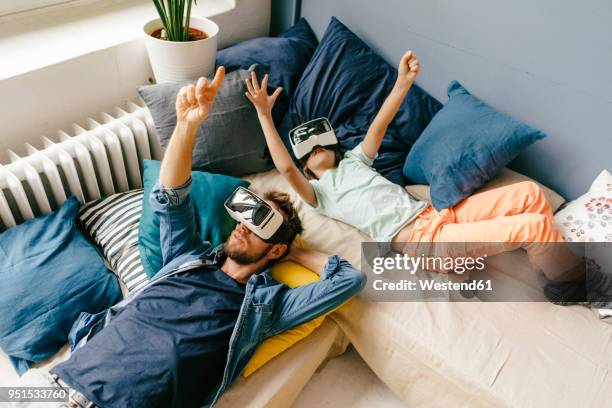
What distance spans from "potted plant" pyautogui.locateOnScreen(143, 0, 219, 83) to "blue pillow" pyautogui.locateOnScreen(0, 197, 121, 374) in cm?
62

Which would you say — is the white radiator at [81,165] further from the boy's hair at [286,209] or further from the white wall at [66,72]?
the boy's hair at [286,209]

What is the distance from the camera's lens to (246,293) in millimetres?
1361

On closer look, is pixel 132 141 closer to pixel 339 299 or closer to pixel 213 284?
pixel 213 284

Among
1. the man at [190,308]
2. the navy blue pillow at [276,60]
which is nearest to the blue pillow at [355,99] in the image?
the navy blue pillow at [276,60]

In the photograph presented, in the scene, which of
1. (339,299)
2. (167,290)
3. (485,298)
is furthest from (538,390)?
(167,290)

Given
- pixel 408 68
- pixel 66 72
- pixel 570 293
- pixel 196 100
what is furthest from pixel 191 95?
pixel 570 293

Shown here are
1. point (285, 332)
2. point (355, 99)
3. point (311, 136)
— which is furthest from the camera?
point (355, 99)

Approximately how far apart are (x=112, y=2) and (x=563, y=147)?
1951 mm

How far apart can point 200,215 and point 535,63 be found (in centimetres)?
130

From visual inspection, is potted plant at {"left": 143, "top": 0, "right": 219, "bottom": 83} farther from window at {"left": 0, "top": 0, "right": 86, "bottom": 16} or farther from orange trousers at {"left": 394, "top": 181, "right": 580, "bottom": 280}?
orange trousers at {"left": 394, "top": 181, "right": 580, "bottom": 280}

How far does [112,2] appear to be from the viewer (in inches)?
A: 81.3

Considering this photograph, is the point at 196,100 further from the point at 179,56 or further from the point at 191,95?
the point at 179,56

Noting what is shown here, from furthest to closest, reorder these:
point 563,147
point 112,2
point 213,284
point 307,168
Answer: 1. point 112,2
2. point 307,168
3. point 563,147
4. point 213,284

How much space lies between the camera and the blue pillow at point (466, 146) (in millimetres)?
1608
